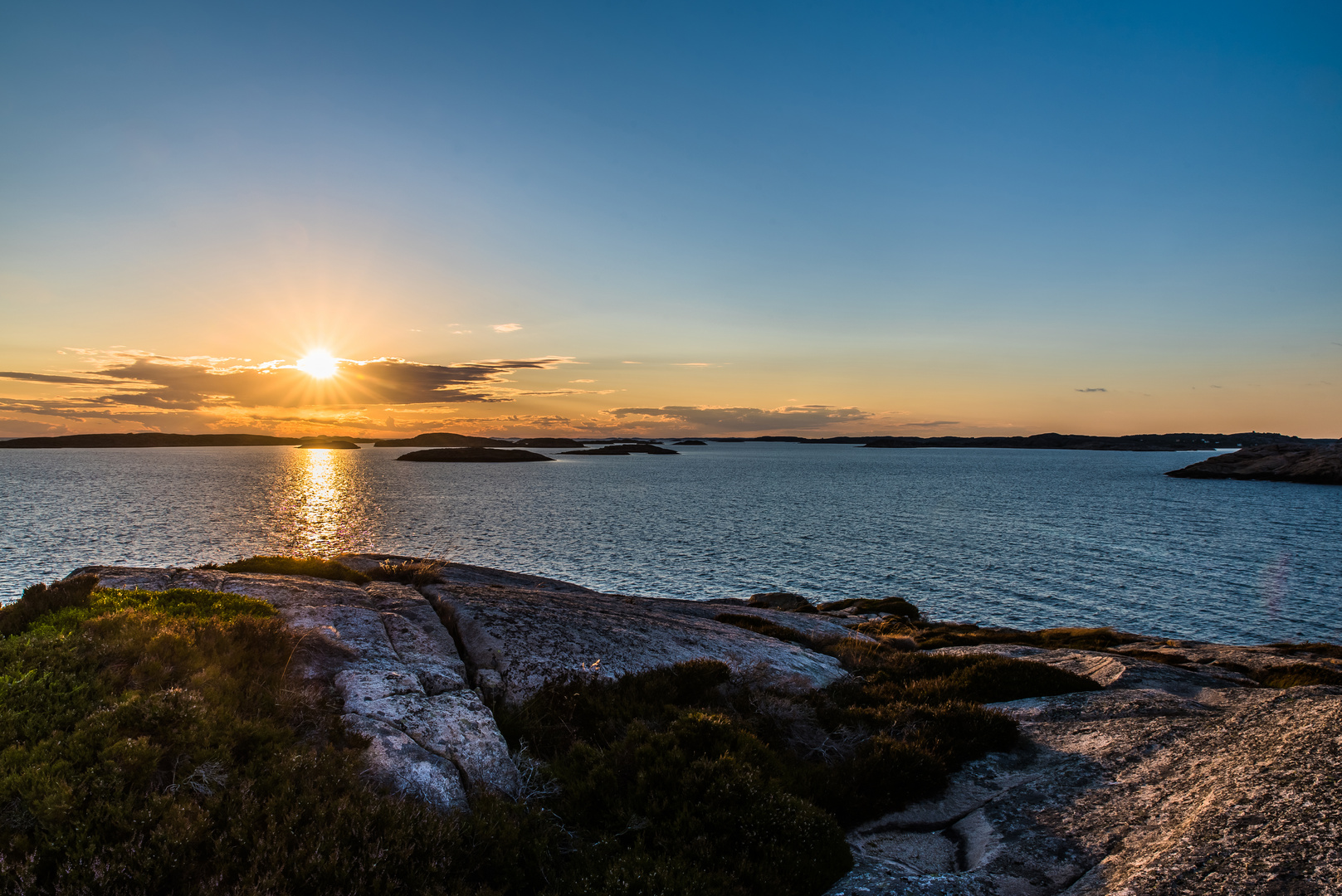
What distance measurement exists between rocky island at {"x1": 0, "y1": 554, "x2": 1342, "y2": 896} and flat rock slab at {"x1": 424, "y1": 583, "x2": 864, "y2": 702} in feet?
0.40

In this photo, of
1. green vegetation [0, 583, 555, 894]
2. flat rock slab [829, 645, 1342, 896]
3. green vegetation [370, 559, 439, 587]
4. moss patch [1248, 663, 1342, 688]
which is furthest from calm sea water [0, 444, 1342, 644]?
green vegetation [0, 583, 555, 894]

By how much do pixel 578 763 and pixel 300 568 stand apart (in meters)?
13.9

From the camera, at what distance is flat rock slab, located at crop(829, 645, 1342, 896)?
6.71 metres

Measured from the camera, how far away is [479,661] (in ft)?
42.1

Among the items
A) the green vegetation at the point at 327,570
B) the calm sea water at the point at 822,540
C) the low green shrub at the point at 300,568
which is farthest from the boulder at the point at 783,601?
the low green shrub at the point at 300,568

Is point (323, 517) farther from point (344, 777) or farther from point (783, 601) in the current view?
point (344, 777)

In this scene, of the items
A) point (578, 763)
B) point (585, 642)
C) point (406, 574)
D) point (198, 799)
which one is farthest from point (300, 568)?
point (578, 763)

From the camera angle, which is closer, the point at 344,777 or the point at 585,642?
the point at 344,777

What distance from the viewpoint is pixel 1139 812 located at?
857 centimetres

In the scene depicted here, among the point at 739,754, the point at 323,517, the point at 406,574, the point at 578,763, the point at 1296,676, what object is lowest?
the point at 323,517

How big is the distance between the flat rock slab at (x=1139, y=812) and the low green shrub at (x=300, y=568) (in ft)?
52.0

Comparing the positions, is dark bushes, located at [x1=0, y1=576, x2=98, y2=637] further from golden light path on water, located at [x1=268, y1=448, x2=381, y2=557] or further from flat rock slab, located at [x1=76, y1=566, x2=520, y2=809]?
golden light path on water, located at [x1=268, y1=448, x2=381, y2=557]

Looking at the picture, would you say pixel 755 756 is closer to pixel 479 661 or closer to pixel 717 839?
pixel 717 839

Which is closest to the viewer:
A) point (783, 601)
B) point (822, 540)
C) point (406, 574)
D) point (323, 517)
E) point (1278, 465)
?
point (406, 574)
